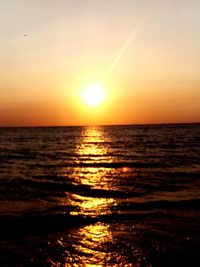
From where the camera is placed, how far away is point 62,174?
83.9ft

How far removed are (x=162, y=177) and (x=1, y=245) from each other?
15.3m

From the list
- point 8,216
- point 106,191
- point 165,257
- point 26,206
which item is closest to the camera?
point 165,257

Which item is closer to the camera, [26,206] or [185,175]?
[26,206]

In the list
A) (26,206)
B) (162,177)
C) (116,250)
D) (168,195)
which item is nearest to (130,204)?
(168,195)

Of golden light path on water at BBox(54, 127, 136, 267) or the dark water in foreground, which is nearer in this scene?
golden light path on water at BBox(54, 127, 136, 267)

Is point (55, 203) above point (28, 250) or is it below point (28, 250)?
above

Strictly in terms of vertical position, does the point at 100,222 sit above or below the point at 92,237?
above

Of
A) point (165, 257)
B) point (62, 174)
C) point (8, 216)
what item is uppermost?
point (62, 174)

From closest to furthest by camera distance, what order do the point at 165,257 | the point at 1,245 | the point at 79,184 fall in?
the point at 165,257
the point at 1,245
the point at 79,184

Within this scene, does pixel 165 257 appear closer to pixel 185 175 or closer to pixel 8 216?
pixel 8 216

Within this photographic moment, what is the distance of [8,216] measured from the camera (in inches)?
517

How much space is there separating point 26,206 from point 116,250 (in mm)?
6365

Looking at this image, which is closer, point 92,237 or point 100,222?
point 92,237

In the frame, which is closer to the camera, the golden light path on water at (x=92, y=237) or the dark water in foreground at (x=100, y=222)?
the golden light path on water at (x=92, y=237)
